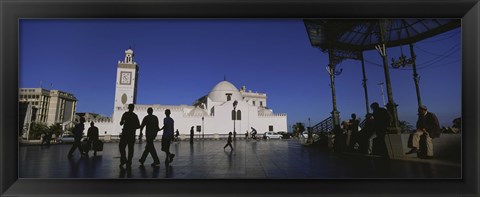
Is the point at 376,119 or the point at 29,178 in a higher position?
the point at 376,119

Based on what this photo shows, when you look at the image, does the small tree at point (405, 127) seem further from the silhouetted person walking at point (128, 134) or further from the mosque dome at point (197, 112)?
the mosque dome at point (197, 112)

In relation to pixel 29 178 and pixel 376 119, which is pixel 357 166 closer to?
pixel 376 119

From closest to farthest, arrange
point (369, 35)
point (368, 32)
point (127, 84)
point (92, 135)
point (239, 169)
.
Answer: point (239, 169)
point (92, 135)
point (368, 32)
point (369, 35)
point (127, 84)

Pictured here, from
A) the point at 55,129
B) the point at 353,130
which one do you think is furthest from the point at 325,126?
the point at 55,129

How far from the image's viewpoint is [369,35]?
848cm

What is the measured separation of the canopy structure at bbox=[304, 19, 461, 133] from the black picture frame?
521 millimetres

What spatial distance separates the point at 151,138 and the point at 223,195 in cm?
198

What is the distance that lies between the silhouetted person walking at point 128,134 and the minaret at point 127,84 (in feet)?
6.44
